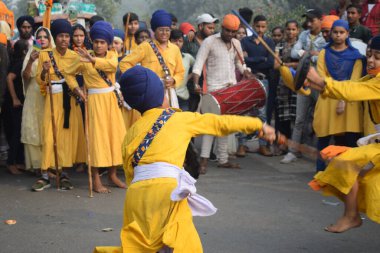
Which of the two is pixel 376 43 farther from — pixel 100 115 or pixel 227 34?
pixel 227 34

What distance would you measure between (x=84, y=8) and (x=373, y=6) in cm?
524

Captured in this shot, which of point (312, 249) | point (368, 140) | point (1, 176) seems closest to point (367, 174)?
point (368, 140)

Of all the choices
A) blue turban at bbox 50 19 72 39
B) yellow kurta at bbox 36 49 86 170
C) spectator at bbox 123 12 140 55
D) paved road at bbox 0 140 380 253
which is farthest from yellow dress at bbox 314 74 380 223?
spectator at bbox 123 12 140 55

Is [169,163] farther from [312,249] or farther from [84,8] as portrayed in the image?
[84,8]

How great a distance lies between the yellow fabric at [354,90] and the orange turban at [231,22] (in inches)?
172

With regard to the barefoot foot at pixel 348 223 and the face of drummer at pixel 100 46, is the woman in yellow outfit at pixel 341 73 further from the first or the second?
the barefoot foot at pixel 348 223

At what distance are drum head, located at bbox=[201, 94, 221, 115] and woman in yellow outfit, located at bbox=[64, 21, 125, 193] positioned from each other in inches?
58.2

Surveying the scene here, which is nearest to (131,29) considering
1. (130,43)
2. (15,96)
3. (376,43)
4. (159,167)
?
(130,43)

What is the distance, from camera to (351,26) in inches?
419

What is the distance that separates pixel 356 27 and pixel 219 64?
203cm

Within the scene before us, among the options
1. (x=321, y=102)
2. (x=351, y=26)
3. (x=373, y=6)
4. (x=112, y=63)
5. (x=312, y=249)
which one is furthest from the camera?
(x=373, y=6)

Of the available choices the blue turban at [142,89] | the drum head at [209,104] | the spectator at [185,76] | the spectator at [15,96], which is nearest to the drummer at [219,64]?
the drum head at [209,104]

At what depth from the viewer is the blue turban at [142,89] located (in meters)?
4.74

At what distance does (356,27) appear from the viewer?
10.4 metres
